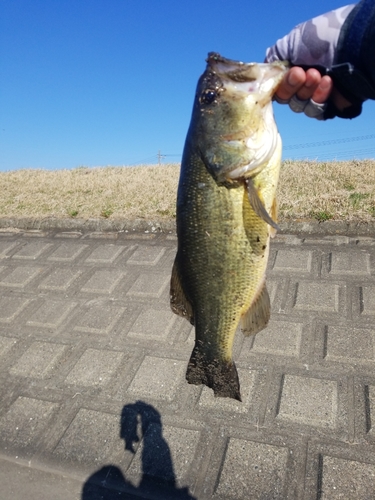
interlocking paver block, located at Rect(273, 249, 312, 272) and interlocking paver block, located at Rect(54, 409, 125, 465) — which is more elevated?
interlocking paver block, located at Rect(273, 249, 312, 272)

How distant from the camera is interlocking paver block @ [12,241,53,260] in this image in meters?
6.88

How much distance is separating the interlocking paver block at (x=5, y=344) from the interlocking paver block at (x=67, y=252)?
6.28 feet

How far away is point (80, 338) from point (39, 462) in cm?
155

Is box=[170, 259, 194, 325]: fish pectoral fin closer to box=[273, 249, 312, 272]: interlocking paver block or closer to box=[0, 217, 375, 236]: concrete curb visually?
box=[273, 249, 312, 272]: interlocking paver block

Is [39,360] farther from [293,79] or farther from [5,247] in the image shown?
[293,79]

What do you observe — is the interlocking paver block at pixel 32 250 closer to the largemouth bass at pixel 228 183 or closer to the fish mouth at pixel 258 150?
the largemouth bass at pixel 228 183

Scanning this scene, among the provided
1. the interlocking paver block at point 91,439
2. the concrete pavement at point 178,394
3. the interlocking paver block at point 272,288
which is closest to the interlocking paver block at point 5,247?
the concrete pavement at point 178,394

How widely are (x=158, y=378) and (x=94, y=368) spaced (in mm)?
724

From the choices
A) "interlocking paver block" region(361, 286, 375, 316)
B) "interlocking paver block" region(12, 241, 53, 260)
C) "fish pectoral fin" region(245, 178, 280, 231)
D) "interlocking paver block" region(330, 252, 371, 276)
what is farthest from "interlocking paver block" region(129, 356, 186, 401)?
"interlocking paver block" region(12, 241, 53, 260)

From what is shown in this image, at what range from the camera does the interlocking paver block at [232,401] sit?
3547mm

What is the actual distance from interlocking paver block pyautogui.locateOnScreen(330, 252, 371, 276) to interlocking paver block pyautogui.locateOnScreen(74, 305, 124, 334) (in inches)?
109

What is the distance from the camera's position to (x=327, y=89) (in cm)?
207

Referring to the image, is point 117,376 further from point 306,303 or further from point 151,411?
point 306,303

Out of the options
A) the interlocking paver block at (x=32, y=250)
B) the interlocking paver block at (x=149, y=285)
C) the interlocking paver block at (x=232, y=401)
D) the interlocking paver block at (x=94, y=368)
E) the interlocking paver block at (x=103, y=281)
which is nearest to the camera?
the interlocking paver block at (x=232, y=401)
